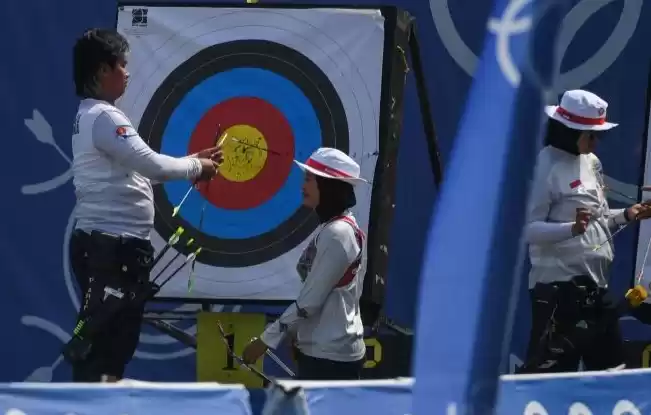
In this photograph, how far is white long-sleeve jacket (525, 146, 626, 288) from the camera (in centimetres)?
383

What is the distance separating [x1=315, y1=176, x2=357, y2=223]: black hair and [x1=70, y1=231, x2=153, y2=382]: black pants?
0.48 meters

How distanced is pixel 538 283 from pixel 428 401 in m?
2.13

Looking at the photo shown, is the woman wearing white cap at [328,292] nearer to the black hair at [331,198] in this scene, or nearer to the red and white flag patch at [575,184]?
the black hair at [331,198]

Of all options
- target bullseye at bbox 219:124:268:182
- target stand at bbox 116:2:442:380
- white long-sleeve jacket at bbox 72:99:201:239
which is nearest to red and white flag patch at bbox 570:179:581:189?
target stand at bbox 116:2:442:380

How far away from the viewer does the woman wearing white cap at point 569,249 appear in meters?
3.84

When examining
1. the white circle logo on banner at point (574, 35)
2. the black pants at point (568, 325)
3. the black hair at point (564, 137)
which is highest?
the white circle logo on banner at point (574, 35)

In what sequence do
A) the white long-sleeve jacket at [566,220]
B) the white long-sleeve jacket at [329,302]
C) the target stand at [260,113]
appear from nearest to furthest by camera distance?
the white long-sleeve jacket at [329,302], the white long-sleeve jacket at [566,220], the target stand at [260,113]

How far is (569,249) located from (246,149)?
3.52 ft

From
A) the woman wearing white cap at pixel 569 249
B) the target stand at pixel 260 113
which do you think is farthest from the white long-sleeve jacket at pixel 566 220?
the target stand at pixel 260 113

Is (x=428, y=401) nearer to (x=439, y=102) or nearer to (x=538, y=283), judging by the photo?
(x=538, y=283)

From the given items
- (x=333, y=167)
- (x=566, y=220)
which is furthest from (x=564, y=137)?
(x=333, y=167)

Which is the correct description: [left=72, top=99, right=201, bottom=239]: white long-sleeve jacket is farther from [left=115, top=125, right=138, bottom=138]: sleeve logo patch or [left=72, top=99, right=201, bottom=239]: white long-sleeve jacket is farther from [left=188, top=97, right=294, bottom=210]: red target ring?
[left=188, top=97, right=294, bottom=210]: red target ring

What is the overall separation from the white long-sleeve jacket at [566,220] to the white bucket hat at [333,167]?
0.68 meters

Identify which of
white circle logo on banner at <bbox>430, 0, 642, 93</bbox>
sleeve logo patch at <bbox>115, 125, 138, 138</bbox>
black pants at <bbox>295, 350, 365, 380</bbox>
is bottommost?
black pants at <bbox>295, 350, 365, 380</bbox>
